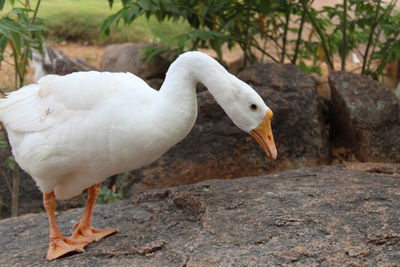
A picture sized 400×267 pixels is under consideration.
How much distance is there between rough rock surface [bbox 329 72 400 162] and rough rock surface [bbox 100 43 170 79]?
8.37 ft

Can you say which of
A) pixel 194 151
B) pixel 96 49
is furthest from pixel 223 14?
pixel 96 49

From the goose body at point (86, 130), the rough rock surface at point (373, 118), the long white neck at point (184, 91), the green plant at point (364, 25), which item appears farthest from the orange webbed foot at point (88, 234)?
the green plant at point (364, 25)

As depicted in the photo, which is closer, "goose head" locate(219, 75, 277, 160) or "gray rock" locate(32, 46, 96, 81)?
"goose head" locate(219, 75, 277, 160)

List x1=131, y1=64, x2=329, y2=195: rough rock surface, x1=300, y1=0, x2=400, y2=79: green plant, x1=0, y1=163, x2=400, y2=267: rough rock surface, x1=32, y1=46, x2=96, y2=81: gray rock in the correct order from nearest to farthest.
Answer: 1. x1=0, y1=163, x2=400, y2=267: rough rock surface
2. x1=131, y1=64, x2=329, y2=195: rough rock surface
3. x1=300, y1=0, x2=400, y2=79: green plant
4. x1=32, y1=46, x2=96, y2=81: gray rock

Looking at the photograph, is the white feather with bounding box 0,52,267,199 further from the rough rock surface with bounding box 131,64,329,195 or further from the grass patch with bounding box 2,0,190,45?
the grass patch with bounding box 2,0,190,45

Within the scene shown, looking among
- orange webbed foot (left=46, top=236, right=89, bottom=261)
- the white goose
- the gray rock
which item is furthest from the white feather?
the gray rock

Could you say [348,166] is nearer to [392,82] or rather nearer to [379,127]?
[379,127]

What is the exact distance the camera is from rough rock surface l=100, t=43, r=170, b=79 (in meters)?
7.32

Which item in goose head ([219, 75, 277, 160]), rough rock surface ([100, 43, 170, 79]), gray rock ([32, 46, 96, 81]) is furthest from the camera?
gray rock ([32, 46, 96, 81])

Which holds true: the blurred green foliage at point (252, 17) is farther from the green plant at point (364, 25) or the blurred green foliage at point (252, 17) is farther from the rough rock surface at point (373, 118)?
the rough rock surface at point (373, 118)

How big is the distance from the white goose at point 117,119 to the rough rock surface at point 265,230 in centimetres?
34

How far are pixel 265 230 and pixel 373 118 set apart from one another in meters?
2.63

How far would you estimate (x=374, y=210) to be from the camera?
309cm

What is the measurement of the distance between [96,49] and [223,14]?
15.0 feet
